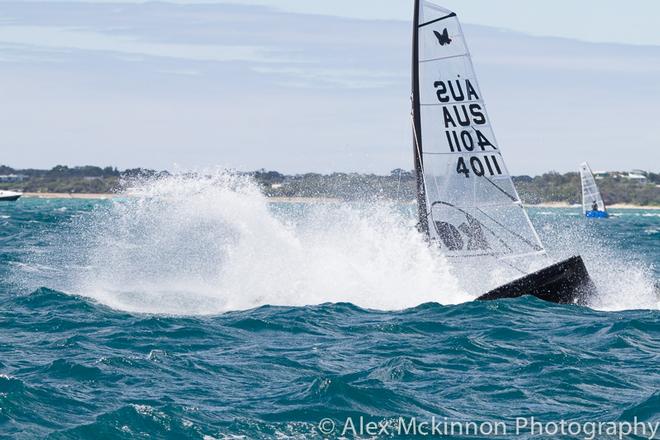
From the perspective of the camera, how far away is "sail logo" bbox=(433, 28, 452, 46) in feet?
63.5

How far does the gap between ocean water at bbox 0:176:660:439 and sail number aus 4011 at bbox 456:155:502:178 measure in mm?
1817

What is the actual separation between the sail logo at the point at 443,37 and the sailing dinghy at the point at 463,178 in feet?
0.06

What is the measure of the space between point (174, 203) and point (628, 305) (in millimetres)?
9990

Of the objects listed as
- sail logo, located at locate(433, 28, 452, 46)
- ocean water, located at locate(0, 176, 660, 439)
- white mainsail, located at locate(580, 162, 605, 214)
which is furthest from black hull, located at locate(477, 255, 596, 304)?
white mainsail, located at locate(580, 162, 605, 214)

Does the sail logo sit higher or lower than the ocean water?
higher

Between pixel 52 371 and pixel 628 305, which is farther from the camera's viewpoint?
pixel 628 305

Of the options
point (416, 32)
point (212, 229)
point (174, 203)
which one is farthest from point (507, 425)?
point (212, 229)

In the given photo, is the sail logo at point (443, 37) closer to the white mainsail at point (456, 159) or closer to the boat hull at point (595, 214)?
→ the white mainsail at point (456, 159)

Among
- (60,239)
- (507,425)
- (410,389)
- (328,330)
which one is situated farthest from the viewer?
(60,239)

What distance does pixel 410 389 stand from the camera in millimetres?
12477

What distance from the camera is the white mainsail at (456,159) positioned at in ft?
63.7

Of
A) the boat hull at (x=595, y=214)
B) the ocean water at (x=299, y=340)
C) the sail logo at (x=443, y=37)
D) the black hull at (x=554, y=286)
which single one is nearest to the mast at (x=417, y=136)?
the sail logo at (x=443, y=37)

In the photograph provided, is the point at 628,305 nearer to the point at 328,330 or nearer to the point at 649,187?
the point at 328,330

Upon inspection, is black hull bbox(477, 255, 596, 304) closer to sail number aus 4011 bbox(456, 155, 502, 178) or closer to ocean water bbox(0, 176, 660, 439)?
ocean water bbox(0, 176, 660, 439)
